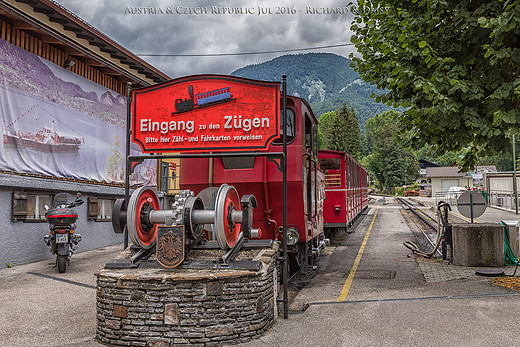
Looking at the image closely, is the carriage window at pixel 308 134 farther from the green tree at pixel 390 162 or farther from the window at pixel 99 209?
the green tree at pixel 390 162

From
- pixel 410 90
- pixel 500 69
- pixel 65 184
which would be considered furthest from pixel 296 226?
pixel 65 184

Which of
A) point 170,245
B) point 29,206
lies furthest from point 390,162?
point 170,245

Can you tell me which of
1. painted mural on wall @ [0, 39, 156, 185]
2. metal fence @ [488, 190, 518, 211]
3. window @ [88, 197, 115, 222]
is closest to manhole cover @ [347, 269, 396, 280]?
window @ [88, 197, 115, 222]

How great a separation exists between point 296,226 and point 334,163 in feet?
24.7

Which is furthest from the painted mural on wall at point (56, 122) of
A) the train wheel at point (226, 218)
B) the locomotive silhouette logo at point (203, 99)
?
the train wheel at point (226, 218)

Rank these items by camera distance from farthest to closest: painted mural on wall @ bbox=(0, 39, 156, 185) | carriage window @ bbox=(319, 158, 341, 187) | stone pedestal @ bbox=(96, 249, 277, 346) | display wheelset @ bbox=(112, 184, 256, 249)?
carriage window @ bbox=(319, 158, 341, 187) → painted mural on wall @ bbox=(0, 39, 156, 185) → display wheelset @ bbox=(112, 184, 256, 249) → stone pedestal @ bbox=(96, 249, 277, 346)

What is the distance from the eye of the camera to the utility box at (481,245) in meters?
9.63

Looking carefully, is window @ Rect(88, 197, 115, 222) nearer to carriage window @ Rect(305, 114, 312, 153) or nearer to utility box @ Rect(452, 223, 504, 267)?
carriage window @ Rect(305, 114, 312, 153)

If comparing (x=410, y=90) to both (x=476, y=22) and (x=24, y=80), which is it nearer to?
(x=476, y=22)

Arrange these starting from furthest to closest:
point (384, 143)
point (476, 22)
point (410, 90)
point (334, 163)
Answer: point (384, 143) < point (334, 163) < point (410, 90) < point (476, 22)

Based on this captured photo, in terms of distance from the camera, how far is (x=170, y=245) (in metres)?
5.44

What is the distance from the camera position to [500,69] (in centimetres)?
759

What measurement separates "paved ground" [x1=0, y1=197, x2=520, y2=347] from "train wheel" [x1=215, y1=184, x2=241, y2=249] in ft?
4.04

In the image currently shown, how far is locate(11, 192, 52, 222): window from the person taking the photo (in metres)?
10.2
